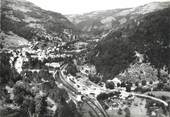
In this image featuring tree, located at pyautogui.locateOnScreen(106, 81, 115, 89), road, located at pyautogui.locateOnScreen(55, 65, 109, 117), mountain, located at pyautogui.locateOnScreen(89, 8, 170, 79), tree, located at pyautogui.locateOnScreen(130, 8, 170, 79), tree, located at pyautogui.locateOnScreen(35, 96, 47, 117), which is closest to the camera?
tree, located at pyautogui.locateOnScreen(35, 96, 47, 117)

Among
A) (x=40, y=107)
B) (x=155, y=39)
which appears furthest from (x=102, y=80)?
(x=40, y=107)

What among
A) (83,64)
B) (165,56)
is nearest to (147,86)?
(165,56)

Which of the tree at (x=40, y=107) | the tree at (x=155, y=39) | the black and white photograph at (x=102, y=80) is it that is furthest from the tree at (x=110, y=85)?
the tree at (x=40, y=107)

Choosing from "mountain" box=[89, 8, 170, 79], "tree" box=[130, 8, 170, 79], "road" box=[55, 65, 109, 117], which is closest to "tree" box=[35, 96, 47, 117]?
"road" box=[55, 65, 109, 117]

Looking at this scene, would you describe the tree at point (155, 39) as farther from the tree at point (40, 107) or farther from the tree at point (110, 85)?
the tree at point (40, 107)

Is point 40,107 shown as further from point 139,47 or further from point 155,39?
point 155,39

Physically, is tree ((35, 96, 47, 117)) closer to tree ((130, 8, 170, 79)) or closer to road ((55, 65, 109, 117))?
road ((55, 65, 109, 117))

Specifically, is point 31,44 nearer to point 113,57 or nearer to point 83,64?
point 83,64

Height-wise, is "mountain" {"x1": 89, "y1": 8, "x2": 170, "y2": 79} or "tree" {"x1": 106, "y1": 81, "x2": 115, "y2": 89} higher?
"mountain" {"x1": 89, "y1": 8, "x2": 170, "y2": 79}
